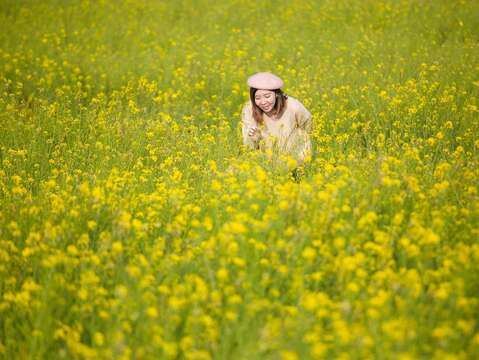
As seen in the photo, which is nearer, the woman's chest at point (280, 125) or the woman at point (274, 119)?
the woman at point (274, 119)

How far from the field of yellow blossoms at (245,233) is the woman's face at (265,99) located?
53cm

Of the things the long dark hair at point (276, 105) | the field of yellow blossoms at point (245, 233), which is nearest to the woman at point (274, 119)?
the long dark hair at point (276, 105)

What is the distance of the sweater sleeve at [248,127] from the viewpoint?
499cm

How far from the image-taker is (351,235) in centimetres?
310

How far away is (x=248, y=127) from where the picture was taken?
16.9 feet

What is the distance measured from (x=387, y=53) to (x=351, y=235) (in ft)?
18.1

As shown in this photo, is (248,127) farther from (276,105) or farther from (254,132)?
(276,105)

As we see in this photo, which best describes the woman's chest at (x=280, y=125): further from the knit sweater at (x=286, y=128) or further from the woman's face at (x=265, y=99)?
the woman's face at (x=265, y=99)

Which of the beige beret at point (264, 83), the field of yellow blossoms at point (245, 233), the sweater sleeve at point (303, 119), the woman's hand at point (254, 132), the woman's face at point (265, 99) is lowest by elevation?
the field of yellow blossoms at point (245, 233)

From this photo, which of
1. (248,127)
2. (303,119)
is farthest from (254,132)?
(303,119)

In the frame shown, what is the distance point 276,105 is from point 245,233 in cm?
213

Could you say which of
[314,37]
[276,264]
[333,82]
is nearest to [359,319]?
[276,264]

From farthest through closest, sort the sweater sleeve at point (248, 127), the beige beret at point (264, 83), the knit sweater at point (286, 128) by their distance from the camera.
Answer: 1. the sweater sleeve at point (248, 127)
2. the knit sweater at point (286, 128)
3. the beige beret at point (264, 83)

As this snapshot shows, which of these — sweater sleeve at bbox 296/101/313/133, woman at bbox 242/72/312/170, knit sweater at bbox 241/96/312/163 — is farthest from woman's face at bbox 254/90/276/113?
sweater sleeve at bbox 296/101/313/133
